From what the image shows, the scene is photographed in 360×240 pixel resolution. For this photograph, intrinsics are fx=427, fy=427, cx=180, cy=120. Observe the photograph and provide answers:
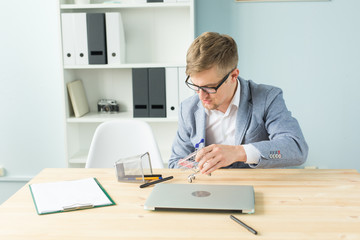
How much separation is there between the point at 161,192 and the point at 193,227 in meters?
0.26

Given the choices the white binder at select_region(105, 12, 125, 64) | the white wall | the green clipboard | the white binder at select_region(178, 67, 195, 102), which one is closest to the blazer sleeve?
the green clipboard

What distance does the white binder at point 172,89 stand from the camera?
2.77 metres

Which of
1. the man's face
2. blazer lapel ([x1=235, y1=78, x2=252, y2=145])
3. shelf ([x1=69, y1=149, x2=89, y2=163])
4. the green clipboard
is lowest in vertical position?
shelf ([x1=69, y1=149, x2=89, y2=163])

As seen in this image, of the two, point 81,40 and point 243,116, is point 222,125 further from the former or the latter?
point 81,40

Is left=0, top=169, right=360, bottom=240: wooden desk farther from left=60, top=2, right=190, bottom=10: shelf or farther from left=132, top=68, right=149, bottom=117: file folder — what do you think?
left=60, top=2, right=190, bottom=10: shelf

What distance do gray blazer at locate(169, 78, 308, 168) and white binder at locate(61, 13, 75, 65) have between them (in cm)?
118

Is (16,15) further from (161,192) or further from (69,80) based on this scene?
(161,192)

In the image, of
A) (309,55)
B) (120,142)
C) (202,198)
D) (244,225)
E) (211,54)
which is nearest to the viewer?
(244,225)

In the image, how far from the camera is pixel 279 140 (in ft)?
5.37

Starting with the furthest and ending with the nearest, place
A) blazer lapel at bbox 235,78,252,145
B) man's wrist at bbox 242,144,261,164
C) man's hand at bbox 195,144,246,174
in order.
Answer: blazer lapel at bbox 235,78,252,145 → man's wrist at bbox 242,144,261,164 → man's hand at bbox 195,144,246,174

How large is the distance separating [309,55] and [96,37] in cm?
146

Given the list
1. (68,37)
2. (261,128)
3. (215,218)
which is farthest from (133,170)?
(68,37)

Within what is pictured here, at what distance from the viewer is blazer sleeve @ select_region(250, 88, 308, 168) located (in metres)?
1.59

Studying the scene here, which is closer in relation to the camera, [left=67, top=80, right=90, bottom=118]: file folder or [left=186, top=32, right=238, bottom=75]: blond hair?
[left=186, top=32, right=238, bottom=75]: blond hair
